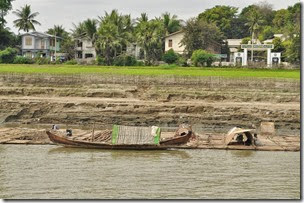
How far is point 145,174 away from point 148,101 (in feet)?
55.7

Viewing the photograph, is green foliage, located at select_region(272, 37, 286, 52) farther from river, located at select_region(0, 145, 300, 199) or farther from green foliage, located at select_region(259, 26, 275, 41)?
river, located at select_region(0, 145, 300, 199)

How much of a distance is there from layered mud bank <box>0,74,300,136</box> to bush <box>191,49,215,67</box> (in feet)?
48.2

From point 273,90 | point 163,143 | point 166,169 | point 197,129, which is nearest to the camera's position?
point 166,169

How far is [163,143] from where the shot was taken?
25.7 m

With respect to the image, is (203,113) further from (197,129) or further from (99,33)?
(99,33)

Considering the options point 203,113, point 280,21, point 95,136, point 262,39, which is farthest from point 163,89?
point 280,21

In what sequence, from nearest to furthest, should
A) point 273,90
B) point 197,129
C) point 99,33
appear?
point 197,129
point 273,90
point 99,33

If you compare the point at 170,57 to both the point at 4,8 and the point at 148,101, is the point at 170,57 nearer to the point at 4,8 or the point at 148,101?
the point at 4,8

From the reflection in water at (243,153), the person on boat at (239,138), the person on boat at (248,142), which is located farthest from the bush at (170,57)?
the reflection in water at (243,153)

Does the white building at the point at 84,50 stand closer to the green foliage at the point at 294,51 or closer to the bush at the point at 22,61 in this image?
the bush at the point at 22,61

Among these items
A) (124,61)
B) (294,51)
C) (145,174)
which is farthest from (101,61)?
(145,174)

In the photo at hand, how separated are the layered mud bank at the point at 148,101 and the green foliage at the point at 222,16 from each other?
39.3 metres

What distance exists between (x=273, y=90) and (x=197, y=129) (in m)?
8.42

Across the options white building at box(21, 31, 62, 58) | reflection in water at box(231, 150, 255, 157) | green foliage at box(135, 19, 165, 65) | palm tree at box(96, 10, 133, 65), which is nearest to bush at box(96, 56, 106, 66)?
palm tree at box(96, 10, 133, 65)
